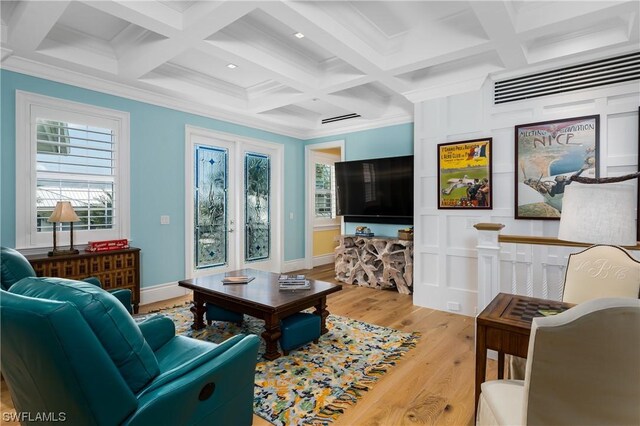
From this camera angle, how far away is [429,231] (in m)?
4.09

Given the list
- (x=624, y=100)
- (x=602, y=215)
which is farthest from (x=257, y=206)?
(x=602, y=215)

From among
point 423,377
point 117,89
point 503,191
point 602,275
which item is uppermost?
point 117,89

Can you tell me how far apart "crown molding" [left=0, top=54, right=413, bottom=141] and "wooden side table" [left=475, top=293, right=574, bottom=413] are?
3792mm

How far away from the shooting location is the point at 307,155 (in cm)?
648

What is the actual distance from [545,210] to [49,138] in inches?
200

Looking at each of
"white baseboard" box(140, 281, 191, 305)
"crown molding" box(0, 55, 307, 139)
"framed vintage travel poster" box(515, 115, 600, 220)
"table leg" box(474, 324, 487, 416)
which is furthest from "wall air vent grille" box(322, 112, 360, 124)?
"table leg" box(474, 324, 487, 416)

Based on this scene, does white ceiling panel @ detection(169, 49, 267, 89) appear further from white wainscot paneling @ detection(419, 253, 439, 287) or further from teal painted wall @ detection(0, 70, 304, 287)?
white wainscot paneling @ detection(419, 253, 439, 287)

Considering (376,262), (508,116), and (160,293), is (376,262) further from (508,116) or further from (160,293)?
(160,293)

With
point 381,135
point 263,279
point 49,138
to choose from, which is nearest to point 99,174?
point 49,138

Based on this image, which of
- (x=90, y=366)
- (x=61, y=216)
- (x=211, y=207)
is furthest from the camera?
(x=211, y=207)

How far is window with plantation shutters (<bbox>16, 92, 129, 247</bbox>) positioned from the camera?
10.8ft

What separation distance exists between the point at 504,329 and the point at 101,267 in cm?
367

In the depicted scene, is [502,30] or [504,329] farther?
[502,30]

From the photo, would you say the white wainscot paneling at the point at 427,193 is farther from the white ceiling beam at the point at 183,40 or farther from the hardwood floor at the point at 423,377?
the white ceiling beam at the point at 183,40
